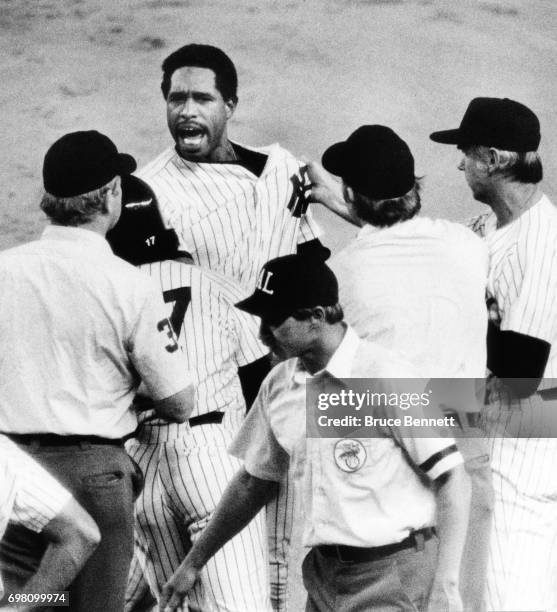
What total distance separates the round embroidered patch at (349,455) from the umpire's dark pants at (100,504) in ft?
1.91

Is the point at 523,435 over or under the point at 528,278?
under

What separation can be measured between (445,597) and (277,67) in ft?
7.71

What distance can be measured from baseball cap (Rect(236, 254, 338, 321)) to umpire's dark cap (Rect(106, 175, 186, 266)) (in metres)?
0.84

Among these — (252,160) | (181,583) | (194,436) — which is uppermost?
(252,160)

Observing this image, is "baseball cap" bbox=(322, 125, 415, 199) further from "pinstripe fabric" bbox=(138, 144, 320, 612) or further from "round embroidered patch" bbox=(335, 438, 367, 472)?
"round embroidered patch" bbox=(335, 438, 367, 472)

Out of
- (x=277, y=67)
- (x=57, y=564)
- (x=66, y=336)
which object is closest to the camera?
(x=57, y=564)

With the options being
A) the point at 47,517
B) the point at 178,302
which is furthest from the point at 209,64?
the point at 47,517

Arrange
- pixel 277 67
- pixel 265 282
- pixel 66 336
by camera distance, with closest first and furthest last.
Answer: pixel 265 282, pixel 66 336, pixel 277 67

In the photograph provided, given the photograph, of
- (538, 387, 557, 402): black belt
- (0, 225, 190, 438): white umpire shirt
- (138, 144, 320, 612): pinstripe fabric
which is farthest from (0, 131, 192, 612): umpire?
(538, 387, 557, 402): black belt

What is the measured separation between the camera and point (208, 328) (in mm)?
3742

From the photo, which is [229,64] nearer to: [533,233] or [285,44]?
[285,44]

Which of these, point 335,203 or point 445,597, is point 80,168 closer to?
point 335,203

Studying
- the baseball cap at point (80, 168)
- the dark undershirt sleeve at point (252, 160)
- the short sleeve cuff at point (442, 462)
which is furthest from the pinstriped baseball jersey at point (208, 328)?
the short sleeve cuff at point (442, 462)

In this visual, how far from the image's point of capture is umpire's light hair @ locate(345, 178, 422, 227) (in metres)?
3.32
